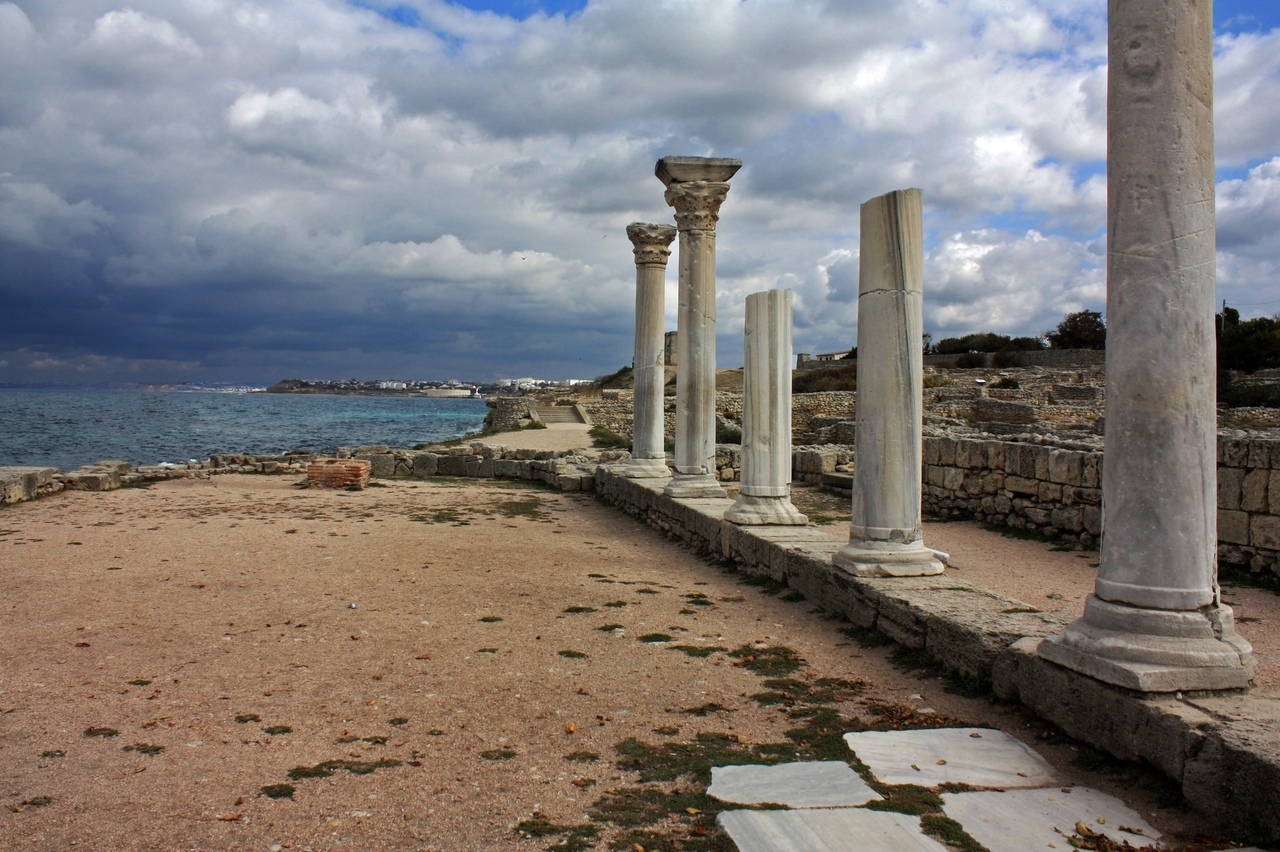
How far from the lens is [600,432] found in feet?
100

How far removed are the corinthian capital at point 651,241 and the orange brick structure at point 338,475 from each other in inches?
285

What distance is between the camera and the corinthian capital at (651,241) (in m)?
14.1

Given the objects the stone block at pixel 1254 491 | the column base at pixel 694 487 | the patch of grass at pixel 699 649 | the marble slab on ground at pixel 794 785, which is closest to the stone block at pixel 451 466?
the column base at pixel 694 487

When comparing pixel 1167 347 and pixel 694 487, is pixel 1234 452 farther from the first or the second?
pixel 694 487

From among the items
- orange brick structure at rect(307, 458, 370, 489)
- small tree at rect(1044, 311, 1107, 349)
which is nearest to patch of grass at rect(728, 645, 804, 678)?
orange brick structure at rect(307, 458, 370, 489)

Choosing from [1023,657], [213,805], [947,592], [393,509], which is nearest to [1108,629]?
[1023,657]

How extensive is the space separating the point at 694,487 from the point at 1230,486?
6.16m

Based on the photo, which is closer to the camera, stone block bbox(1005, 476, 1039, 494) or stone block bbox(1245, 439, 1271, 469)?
stone block bbox(1245, 439, 1271, 469)

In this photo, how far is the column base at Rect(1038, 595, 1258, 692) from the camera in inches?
150

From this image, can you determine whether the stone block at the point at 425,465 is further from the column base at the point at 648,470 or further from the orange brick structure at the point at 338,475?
the column base at the point at 648,470

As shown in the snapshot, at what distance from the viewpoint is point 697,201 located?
461 inches

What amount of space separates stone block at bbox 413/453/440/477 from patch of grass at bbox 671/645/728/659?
15026 mm

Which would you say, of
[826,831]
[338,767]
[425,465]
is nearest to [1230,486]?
[826,831]

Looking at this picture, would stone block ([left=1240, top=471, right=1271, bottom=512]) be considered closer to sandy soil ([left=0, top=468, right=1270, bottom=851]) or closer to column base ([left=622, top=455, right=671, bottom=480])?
sandy soil ([left=0, top=468, right=1270, bottom=851])
